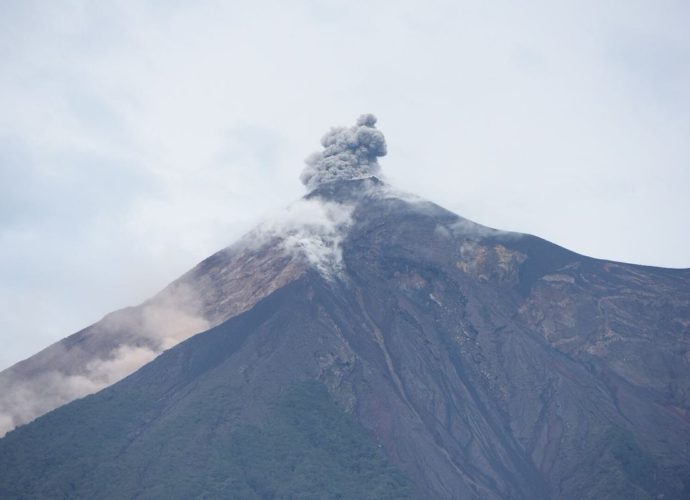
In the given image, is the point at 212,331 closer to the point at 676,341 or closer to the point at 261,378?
the point at 261,378

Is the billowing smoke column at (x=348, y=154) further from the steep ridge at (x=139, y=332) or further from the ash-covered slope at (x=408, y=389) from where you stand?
the steep ridge at (x=139, y=332)

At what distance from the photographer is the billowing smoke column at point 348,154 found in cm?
14200

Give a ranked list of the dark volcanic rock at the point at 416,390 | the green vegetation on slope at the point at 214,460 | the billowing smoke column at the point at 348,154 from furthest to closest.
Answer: the billowing smoke column at the point at 348,154 → the dark volcanic rock at the point at 416,390 → the green vegetation on slope at the point at 214,460

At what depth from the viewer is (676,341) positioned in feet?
372

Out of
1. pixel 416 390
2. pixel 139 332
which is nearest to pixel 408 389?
pixel 416 390

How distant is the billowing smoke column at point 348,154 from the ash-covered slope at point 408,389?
12636mm

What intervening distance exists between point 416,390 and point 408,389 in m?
0.88

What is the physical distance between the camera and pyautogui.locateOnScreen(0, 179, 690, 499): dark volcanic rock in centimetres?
9106

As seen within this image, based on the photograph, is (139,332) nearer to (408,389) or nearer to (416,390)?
(408,389)

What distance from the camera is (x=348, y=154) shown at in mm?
144125

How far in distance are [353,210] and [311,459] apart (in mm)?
46223

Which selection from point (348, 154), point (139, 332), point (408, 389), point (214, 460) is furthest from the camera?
point (348, 154)

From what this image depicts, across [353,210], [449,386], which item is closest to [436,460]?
[449,386]

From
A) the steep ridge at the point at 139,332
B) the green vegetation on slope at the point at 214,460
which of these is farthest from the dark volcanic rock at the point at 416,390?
the steep ridge at the point at 139,332
